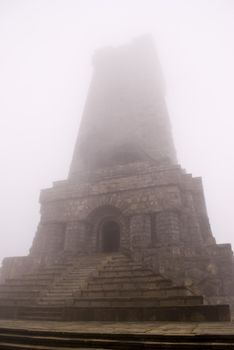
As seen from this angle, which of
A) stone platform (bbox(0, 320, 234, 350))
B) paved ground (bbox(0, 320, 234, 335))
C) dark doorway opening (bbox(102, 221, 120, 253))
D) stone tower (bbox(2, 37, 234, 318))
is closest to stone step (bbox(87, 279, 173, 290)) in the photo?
stone tower (bbox(2, 37, 234, 318))

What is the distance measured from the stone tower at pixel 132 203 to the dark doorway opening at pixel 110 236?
0.18 ft

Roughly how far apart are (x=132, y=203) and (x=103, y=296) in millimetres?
5885

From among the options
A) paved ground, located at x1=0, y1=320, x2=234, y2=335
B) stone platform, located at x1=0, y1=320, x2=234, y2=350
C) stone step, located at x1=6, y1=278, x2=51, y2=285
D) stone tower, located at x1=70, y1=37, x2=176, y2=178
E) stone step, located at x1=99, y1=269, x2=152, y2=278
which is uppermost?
stone tower, located at x1=70, y1=37, x2=176, y2=178

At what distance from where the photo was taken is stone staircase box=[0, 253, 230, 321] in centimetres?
778

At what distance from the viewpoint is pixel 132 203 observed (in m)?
14.3

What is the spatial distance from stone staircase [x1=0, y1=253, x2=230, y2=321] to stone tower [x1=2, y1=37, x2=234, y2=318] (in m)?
1.23

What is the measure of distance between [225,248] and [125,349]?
26.0 ft

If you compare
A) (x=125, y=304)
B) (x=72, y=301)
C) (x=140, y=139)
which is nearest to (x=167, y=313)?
(x=125, y=304)

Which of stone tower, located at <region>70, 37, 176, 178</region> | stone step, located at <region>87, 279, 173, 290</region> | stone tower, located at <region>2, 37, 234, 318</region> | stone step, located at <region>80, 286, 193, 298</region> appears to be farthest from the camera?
stone tower, located at <region>70, 37, 176, 178</region>

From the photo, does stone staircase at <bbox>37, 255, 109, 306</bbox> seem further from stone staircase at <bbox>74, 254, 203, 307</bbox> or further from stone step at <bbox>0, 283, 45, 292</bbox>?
stone step at <bbox>0, 283, 45, 292</bbox>

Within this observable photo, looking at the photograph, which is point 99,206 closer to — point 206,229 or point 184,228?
point 184,228

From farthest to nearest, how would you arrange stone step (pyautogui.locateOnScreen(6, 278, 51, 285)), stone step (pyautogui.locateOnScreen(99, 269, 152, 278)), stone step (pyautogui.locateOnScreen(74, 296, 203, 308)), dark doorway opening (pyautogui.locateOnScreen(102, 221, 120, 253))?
dark doorway opening (pyautogui.locateOnScreen(102, 221, 120, 253)), stone step (pyautogui.locateOnScreen(6, 278, 51, 285)), stone step (pyautogui.locateOnScreen(99, 269, 152, 278)), stone step (pyautogui.locateOnScreen(74, 296, 203, 308))

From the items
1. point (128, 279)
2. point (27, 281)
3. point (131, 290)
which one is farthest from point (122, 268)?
point (27, 281)

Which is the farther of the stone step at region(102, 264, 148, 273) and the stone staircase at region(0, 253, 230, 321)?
the stone step at region(102, 264, 148, 273)
